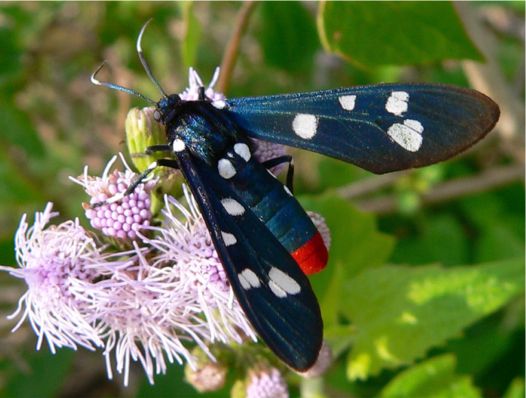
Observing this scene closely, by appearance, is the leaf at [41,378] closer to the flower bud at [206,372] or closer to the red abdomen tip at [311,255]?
the flower bud at [206,372]

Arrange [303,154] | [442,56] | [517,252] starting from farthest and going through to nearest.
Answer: [303,154], [517,252], [442,56]

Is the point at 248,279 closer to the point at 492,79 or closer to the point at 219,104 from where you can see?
the point at 219,104

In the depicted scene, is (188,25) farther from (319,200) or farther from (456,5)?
(456,5)

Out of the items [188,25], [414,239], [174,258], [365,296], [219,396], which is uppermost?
[188,25]

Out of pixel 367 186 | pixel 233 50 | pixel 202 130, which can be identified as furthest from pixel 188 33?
pixel 367 186

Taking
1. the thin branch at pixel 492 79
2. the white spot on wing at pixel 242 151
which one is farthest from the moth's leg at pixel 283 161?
the thin branch at pixel 492 79

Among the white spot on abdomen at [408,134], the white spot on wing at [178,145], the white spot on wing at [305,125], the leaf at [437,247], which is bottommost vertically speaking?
the leaf at [437,247]

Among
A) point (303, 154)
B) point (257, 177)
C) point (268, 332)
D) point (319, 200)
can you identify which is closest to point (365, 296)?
point (319, 200)
